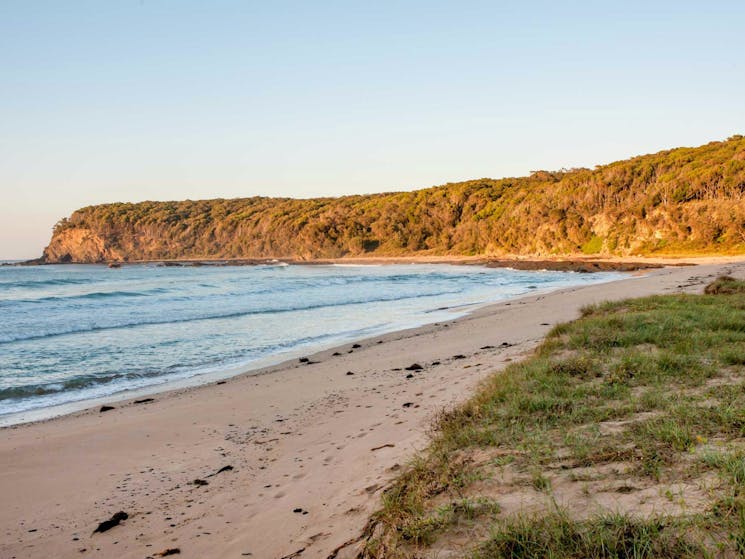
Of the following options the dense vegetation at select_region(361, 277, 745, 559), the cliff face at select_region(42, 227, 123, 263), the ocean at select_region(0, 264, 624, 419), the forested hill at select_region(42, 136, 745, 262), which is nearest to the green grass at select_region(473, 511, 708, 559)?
the dense vegetation at select_region(361, 277, 745, 559)

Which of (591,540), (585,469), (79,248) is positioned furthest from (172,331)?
(79,248)

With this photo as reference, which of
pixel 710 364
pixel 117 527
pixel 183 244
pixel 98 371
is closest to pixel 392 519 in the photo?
pixel 117 527

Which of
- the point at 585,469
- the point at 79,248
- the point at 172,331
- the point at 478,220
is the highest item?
the point at 79,248

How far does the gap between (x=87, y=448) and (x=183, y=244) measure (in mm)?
121361

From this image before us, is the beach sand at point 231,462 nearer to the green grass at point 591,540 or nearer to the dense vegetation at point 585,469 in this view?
the dense vegetation at point 585,469

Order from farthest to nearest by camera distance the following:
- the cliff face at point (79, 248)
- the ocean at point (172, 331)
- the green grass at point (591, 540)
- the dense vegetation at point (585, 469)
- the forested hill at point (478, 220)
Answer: the cliff face at point (79, 248) → the forested hill at point (478, 220) → the ocean at point (172, 331) → the dense vegetation at point (585, 469) → the green grass at point (591, 540)

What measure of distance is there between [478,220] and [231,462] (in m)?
79.9

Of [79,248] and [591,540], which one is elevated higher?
[79,248]

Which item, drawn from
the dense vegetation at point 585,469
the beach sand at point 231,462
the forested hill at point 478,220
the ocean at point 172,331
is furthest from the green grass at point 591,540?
the forested hill at point 478,220

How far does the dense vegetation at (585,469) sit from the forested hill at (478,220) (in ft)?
155

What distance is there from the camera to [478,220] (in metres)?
82.6

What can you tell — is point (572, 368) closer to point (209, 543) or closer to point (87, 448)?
point (209, 543)

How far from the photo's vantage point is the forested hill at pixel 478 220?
→ 50188 mm

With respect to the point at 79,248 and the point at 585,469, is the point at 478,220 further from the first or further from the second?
the point at 79,248
